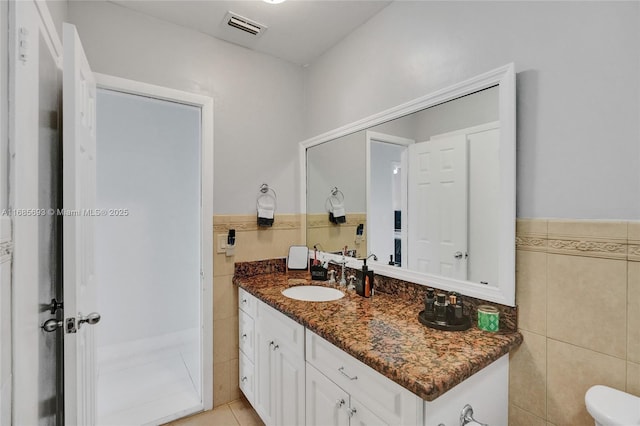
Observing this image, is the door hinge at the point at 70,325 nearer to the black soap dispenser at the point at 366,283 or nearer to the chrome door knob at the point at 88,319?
the chrome door knob at the point at 88,319

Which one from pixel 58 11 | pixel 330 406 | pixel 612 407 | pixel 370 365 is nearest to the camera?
pixel 612 407

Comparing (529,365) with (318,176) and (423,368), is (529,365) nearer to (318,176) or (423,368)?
(423,368)

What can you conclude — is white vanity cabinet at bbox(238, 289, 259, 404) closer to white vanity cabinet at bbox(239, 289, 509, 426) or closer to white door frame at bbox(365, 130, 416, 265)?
white vanity cabinet at bbox(239, 289, 509, 426)

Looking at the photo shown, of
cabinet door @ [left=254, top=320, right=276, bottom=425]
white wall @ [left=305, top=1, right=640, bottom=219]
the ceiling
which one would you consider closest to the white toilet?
white wall @ [left=305, top=1, right=640, bottom=219]

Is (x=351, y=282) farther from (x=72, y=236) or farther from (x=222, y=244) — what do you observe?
(x=72, y=236)

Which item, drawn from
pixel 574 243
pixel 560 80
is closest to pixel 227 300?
pixel 574 243

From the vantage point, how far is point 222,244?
6.78 ft

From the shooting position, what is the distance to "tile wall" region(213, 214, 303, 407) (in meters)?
2.06

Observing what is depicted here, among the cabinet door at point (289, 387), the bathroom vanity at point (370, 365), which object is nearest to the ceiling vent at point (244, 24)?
the bathroom vanity at point (370, 365)

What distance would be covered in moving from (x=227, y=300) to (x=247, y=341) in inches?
12.5

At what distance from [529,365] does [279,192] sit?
5.87 ft

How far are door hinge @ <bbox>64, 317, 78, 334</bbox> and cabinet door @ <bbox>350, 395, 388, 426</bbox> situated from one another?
1.06 m

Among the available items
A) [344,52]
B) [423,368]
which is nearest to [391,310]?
[423,368]

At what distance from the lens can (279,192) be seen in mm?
2342
